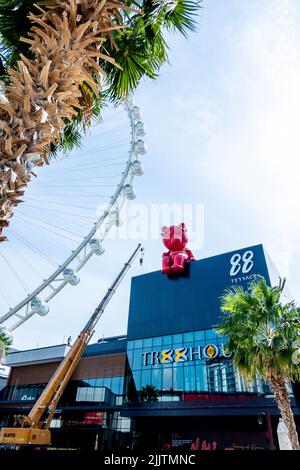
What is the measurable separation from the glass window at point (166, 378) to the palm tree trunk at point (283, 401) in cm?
1545

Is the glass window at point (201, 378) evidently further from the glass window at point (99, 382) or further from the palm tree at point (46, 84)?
the palm tree at point (46, 84)

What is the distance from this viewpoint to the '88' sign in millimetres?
27609

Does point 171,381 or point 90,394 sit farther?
point 90,394

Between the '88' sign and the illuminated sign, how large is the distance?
6617 millimetres

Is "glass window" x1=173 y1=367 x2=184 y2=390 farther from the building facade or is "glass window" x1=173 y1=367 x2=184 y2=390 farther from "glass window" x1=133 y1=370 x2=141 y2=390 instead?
"glass window" x1=133 y1=370 x2=141 y2=390

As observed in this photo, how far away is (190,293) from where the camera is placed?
3025 centimetres

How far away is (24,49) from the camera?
5.51m

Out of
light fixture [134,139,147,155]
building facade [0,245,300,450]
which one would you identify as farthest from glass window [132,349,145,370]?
light fixture [134,139,147,155]

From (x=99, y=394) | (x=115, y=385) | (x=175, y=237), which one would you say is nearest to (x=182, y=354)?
(x=115, y=385)

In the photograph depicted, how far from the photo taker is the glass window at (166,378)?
26852 mm

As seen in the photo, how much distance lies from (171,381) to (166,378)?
561mm

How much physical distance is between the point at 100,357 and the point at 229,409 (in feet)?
51.5

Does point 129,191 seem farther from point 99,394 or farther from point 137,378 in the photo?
point 99,394

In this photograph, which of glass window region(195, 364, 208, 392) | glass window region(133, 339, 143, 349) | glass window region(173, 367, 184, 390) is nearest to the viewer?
glass window region(195, 364, 208, 392)
